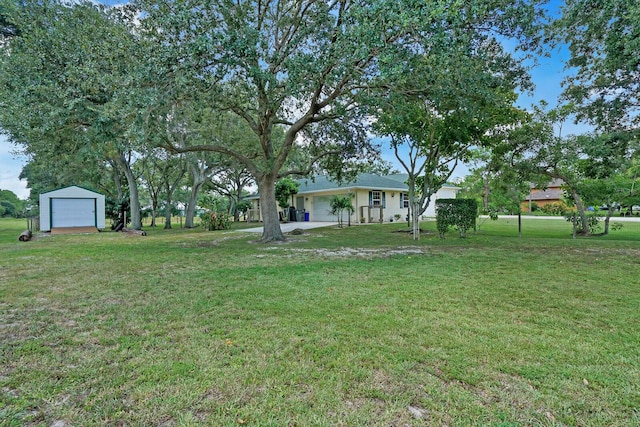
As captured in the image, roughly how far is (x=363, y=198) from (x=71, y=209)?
17.0m

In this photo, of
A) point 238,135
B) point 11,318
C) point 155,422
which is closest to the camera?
point 155,422

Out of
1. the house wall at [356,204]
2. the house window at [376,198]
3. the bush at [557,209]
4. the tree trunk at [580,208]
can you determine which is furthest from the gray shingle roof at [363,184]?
the tree trunk at [580,208]

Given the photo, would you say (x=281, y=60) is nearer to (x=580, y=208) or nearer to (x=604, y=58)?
(x=604, y=58)

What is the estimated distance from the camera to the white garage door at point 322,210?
926 inches

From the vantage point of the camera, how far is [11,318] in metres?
3.55

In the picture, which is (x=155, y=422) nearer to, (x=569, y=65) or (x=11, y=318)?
(x=11, y=318)

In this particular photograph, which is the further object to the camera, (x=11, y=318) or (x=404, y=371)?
(x=11, y=318)

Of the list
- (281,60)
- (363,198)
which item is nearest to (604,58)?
(281,60)

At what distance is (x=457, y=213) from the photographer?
35.4ft

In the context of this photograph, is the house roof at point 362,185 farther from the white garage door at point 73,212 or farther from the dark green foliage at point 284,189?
the white garage door at point 73,212

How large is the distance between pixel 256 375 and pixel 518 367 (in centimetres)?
200

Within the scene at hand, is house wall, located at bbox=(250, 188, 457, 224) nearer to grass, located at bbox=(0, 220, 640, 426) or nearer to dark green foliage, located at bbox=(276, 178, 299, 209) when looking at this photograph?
dark green foliage, located at bbox=(276, 178, 299, 209)

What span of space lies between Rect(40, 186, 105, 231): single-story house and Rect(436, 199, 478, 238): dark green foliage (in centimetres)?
1804

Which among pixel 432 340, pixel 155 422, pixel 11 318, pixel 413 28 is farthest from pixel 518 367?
pixel 413 28
